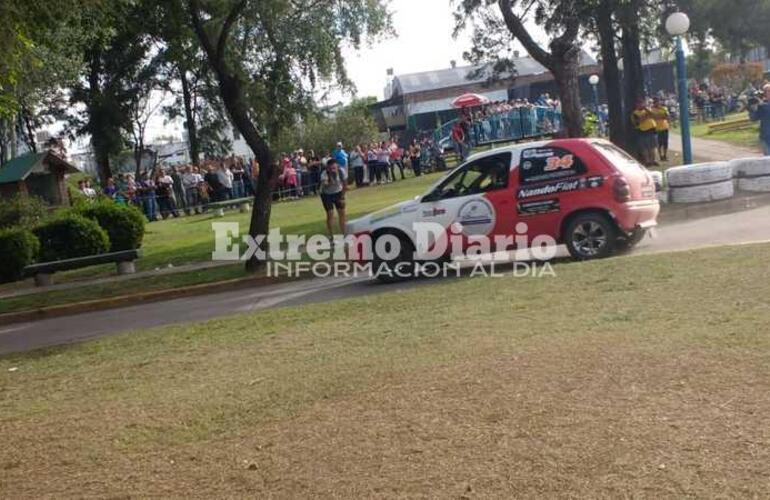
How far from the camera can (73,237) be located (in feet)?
61.8

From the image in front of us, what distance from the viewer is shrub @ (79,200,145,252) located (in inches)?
780

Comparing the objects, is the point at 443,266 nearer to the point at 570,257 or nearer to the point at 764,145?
the point at 570,257

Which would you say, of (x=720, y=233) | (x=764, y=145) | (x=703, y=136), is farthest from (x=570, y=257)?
(x=703, y=136)

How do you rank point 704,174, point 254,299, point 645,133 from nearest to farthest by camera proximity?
point 254,299 → point 704,174 → point 645,133

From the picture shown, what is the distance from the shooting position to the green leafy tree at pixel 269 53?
1453cm

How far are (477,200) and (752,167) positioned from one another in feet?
21.6

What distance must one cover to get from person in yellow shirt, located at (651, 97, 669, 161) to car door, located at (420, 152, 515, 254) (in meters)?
11.8

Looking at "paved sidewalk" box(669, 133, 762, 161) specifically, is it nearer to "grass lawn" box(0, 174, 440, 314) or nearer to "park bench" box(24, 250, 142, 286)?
"grass lawn" box(0, 174, 440, 314)

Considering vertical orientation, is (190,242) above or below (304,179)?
below

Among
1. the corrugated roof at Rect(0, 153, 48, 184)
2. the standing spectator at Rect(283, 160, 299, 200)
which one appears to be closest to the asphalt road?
the corrugated roof at Rect(0, 153, 48, 184)

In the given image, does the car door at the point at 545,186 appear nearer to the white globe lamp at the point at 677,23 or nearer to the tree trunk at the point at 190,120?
the white globe lamp at the point at 677,23

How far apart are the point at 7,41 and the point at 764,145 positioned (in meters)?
16.8

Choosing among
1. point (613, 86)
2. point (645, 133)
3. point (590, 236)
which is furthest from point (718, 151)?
point (590, 236)

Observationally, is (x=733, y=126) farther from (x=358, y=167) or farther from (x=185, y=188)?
(x=185, y=188)
